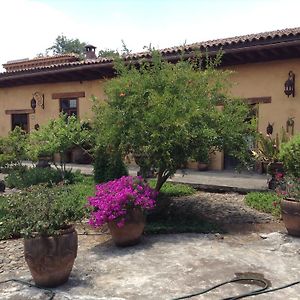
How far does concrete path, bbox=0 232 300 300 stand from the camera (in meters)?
4.36

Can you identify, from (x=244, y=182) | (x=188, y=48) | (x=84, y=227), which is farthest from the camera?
(x=188, y=48)

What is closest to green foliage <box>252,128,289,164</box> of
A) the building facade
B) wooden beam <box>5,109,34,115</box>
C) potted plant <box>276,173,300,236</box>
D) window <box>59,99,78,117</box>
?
the building facade

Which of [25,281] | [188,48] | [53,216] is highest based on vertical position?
[188,48]

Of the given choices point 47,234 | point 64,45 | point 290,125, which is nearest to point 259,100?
point 290,125

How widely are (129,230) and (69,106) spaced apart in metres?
11.4

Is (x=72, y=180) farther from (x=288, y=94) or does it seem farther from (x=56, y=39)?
(x=56, y=39)

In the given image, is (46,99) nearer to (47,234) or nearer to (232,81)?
(232,81)

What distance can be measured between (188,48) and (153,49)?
4.78 meters

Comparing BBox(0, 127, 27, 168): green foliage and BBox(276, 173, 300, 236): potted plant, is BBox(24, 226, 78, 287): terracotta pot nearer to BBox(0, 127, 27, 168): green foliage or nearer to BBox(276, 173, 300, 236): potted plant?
BBox(276, 173, 300, 236): potted plant

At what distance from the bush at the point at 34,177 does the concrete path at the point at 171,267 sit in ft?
14.8

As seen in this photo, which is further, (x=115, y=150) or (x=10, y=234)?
(x=115, y=150)

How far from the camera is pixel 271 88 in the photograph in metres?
11.6

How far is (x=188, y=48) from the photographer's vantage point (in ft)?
41.0

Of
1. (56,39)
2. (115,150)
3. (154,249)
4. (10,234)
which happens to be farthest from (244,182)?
(56,39)
